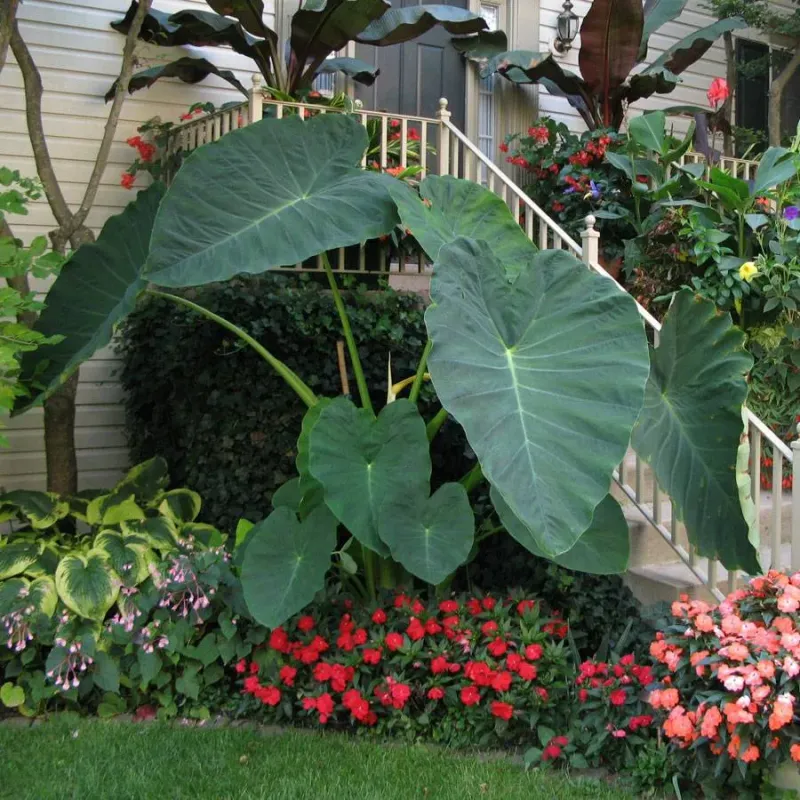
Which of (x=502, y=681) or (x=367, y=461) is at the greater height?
(x=367, y=461)

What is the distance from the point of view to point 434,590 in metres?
3.99

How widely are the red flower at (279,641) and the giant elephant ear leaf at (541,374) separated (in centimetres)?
144

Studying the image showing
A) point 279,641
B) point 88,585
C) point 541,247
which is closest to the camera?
point 279,641

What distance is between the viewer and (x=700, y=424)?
331 centimetres

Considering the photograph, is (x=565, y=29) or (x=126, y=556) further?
(x=565, y=29)

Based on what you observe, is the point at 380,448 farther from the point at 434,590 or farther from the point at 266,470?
the point at 266,470

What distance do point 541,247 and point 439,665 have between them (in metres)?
2.41

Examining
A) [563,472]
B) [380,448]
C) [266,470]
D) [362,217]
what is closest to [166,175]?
[266,470]

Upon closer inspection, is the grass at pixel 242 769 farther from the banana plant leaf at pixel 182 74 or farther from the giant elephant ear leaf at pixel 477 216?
the banana plant leaf at pixel 182 74

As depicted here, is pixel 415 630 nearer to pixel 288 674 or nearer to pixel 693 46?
pixel 288 674

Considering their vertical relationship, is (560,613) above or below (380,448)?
below

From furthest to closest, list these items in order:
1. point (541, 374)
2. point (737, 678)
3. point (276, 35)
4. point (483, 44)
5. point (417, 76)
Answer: point (417, 76) → point (483, 44) → point (276, 35) → point (541, 374) → point (737, 678)

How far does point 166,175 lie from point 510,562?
3174 millimetres

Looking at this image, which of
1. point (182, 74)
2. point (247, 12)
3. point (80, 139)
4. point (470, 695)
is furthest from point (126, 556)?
point (247, 12)
